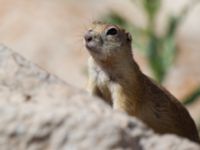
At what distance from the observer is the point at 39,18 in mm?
16172

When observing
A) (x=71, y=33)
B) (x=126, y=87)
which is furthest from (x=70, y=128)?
(x=71, y=33)

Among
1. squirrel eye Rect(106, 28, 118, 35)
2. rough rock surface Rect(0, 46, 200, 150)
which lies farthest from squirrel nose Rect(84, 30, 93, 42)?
rough rock surface Rect(0, 46, 200, 150)

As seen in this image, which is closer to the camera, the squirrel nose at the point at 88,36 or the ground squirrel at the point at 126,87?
the squirrel nose at the point at 88,36

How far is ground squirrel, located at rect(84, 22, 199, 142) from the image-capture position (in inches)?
304

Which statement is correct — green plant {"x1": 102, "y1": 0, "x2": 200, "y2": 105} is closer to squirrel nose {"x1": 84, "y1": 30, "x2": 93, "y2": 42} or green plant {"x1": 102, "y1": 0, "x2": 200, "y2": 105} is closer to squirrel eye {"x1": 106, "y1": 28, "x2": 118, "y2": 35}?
squirrel eye {"x1": 106, "y1": 28, "x2": 118, "y2": 35}

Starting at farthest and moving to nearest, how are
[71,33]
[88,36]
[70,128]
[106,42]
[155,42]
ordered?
1. [71,33]
2. [155,42]
3. [106,42]
4. [88,36]
5. [70,128]

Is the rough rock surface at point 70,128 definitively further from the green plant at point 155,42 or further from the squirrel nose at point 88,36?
the green plant at point 155,42

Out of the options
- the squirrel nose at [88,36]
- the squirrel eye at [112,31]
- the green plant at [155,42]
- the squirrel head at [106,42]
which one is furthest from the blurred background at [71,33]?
the squirrel nose at [88,36]

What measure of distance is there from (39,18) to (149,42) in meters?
6.13

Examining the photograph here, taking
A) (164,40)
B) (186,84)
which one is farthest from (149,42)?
(186,84)

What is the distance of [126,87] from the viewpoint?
8.05 m

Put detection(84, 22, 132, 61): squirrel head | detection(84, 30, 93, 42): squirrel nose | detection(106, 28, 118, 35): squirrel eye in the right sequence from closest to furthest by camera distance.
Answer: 1. detection(84, 30, 93, 42): squirrel nose
2. detection(84, 22, 132, 61): squirrel head
3. detection(106, 28, 118, 35): squirrel eye

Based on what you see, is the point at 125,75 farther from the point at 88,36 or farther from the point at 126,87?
the point at 88,36

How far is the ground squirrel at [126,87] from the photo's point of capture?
772 cm
